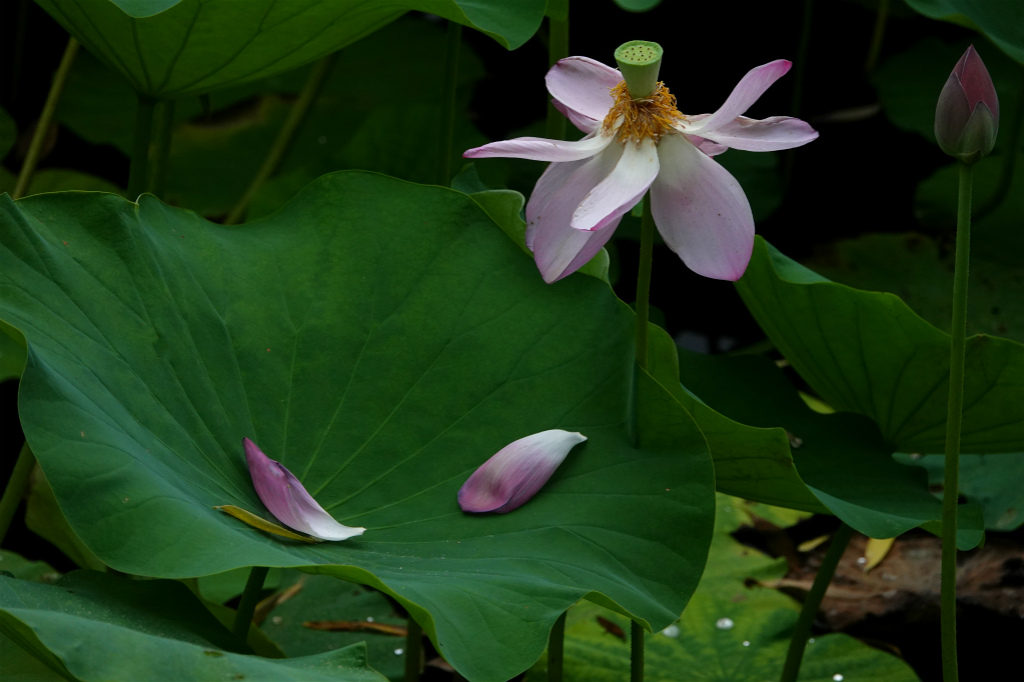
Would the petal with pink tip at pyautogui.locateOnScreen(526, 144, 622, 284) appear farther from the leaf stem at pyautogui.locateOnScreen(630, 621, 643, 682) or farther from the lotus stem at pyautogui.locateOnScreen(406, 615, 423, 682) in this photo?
the lotus stem at pyautogui.locateOnScreen(406, 615, 423, 682)

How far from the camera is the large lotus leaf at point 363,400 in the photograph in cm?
67

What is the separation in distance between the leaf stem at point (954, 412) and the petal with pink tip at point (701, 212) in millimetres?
155

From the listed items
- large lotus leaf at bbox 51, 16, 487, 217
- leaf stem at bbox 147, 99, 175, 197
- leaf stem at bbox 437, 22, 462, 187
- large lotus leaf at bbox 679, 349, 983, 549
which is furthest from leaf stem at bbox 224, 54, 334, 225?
large lotus leaf at bbox 679, 349, 983, 549

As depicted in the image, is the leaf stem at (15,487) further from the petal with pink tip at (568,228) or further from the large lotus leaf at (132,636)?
the petal with pink tip at (568,228)

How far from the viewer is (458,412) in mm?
871

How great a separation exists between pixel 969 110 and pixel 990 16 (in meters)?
0.57

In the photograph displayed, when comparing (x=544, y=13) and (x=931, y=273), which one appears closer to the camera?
(x=544, y=13)

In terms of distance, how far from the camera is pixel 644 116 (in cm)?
77

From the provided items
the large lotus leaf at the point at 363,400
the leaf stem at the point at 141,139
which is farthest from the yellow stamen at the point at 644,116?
the leaf stem at the point at 141,139

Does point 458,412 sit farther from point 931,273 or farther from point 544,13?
point 931,273

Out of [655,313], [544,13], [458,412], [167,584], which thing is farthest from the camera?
[655,313]

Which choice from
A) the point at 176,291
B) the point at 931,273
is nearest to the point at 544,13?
the point at 176,291

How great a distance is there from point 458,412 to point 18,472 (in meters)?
0.53

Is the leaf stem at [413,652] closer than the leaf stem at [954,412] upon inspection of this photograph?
No
